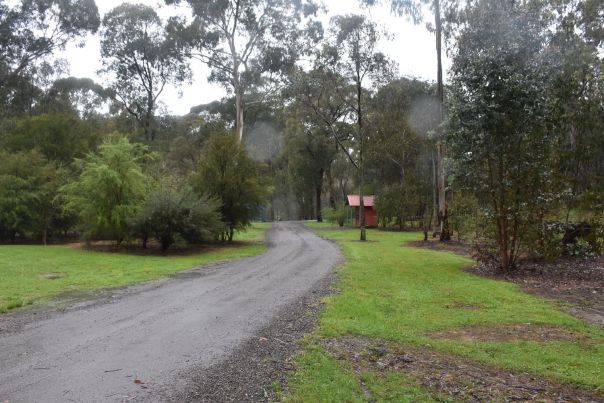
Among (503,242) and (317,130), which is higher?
(317,130)

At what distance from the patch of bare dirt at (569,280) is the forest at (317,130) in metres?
0.54

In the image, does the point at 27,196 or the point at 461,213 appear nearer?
the point at 461,213

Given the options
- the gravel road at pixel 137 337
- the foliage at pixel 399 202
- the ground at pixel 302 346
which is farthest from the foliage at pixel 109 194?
the foliage at pixel 399 202

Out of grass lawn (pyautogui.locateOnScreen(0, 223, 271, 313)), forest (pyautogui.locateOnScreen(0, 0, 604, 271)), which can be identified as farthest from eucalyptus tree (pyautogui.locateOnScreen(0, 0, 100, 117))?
grass lawn (pyautogui.locateOnScreen(0, 223, 271, 313))

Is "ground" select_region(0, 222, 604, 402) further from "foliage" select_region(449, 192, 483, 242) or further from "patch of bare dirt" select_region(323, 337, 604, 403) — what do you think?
"foliage" select_region(449, 192, 483, 242)

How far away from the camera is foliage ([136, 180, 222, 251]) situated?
18.3 meters

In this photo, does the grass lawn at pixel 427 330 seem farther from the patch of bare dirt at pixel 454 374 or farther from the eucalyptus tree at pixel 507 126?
the eucalyptus tree at pixel 507 126

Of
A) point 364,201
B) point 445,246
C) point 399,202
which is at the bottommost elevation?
point 445,246

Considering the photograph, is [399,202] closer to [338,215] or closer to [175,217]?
[338,215]

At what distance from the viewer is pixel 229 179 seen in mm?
22328

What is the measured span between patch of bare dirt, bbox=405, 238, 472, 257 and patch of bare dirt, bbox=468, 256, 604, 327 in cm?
466

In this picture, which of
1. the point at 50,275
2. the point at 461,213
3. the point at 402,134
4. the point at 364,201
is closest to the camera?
the point at 50,275

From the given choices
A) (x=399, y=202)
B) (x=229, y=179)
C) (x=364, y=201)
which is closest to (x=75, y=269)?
(x=229, y=179)

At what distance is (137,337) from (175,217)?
1246 cm
